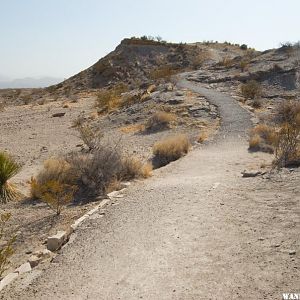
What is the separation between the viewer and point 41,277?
6.25 meters

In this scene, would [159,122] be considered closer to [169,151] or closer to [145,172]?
[169,151]

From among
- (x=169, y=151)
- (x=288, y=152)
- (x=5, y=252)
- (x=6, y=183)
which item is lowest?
(x=169, y=151)

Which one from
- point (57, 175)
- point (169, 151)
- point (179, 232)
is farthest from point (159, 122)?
point (179, 232)

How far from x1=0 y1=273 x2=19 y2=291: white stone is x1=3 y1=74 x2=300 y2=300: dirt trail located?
18cm

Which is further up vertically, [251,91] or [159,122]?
[251,91]

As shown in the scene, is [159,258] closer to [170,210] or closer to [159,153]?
[170,210]

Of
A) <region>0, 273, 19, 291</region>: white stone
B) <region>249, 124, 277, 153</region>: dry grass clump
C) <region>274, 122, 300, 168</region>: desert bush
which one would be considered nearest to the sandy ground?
<region>0, 273, 19, 291</region>: white stone

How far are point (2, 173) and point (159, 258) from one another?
21.7 ft

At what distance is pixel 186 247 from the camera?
265 inches

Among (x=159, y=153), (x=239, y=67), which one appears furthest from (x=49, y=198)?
(x=239, y=67)

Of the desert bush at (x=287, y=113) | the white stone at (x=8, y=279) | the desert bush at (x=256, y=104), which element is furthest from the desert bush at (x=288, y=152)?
the desert bush at (x=256, y=104)

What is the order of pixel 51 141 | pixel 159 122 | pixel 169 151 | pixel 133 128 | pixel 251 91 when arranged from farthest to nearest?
1. pixel 251 91
2. pixel 133 128
3. pixel 159 122
4. pixel 51 141
5. pixel 169 151

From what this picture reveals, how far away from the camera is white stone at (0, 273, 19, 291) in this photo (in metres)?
6.12

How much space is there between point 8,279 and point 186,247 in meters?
2.70
